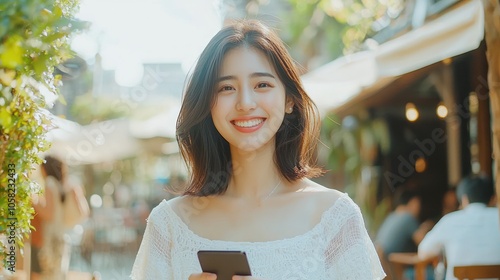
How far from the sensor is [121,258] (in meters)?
14.3

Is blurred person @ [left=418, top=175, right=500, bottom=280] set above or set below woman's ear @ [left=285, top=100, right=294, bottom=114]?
below

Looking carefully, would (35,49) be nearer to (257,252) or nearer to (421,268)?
(257,252)

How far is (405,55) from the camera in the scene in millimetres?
6402

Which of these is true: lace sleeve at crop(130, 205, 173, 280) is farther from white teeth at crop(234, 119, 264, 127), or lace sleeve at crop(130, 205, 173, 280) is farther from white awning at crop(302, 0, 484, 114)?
white awning at crop(302, 0, 484, 114)

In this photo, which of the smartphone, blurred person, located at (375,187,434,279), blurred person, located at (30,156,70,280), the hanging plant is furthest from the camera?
the hanging plant

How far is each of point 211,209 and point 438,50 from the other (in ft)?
11.7

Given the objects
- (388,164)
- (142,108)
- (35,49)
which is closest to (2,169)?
(35,49)

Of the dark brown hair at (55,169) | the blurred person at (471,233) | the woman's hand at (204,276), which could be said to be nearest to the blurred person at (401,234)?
the blurred person at (471,233)

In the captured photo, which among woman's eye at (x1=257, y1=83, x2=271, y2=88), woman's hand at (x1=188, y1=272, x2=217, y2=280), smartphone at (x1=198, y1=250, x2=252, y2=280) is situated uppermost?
woman's eye at (x1=257, y1=83, x2=271, y2=88)

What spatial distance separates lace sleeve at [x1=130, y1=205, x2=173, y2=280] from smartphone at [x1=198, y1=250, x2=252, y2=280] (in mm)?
408

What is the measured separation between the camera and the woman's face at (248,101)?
2457 mm

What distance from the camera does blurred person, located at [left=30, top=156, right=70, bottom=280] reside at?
5852mm

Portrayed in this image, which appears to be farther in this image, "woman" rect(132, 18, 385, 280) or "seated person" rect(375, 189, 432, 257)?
"seated person" rect(375, 189, 432, 257)

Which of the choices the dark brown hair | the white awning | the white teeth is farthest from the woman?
the dark brown hair
